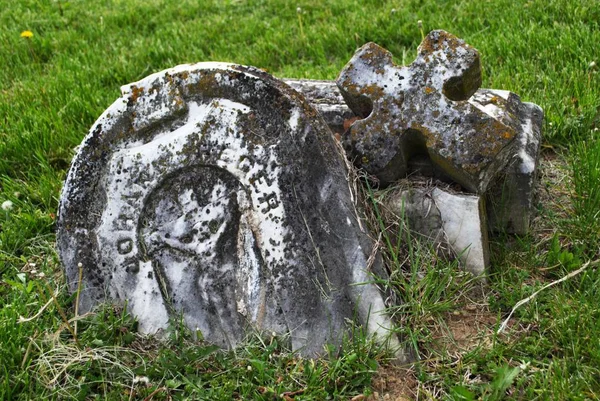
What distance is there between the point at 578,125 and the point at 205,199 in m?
2.27

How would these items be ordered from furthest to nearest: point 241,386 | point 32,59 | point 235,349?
point 32,59, point 235,349, point 241,386

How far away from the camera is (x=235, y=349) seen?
8.87 feet

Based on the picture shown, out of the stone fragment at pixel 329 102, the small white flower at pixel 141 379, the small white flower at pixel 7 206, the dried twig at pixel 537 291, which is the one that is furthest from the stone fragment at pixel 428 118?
the small white flower at pixel 7 206

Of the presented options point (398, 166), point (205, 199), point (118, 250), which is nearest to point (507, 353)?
point (398, 166)

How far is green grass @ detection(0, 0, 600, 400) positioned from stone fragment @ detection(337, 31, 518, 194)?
15.3 inches

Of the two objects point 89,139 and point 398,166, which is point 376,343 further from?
point 89,139

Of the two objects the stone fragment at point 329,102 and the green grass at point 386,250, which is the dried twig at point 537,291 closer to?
the green grass at point 386,250

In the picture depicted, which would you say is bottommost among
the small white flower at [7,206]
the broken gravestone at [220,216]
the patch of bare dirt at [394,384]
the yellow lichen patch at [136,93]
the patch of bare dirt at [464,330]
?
the patch of bare dirt at [464,330]

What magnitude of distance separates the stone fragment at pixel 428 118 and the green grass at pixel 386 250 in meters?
0.39

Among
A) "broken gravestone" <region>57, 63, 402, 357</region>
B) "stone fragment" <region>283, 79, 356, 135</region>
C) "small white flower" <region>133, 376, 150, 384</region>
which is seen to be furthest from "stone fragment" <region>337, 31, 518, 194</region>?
"small white flower" <region>133, 376, 150, 384</region>

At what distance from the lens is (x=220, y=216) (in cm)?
277

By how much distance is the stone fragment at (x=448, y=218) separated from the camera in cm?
288

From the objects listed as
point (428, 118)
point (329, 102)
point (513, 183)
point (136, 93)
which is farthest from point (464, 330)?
point (136, 93)

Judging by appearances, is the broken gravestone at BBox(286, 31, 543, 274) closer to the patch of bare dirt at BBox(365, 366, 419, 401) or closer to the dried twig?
the dried twig
